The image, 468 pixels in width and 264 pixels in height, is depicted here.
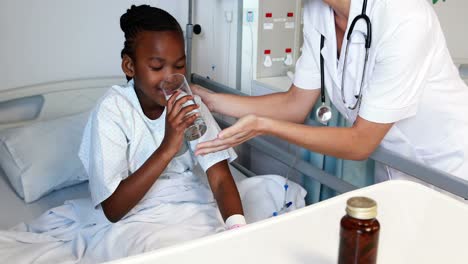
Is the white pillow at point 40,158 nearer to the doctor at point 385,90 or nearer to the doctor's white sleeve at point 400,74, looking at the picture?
the doctor at point 385,90

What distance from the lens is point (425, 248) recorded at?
0.94 meters

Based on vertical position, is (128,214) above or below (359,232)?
below

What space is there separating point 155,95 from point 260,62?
1.05 metres

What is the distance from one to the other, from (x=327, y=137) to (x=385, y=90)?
199 mm

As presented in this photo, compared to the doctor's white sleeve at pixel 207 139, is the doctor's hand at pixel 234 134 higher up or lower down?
higher up

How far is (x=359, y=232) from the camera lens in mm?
659

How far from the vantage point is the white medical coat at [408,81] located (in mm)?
1369

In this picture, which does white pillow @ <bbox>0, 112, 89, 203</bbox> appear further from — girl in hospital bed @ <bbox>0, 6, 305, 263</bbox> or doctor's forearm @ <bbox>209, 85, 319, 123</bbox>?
doctor's forearm @ <bbox>209, 85, 319, 123</bbox>

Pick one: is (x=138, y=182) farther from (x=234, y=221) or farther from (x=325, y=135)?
(x=325, y=135)

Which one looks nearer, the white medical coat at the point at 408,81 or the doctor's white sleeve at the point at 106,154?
the white medical coat at the point at 408,81

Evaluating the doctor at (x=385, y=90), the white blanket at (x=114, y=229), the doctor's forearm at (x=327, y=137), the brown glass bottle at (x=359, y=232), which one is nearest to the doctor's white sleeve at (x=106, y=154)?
the white blanket at (x=114, y=229)

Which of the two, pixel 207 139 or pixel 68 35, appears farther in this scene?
pixel 68 35

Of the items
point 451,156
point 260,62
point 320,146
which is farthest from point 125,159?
point 260,62

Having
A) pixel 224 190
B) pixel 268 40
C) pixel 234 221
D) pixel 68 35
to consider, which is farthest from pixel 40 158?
pixel 268 40
